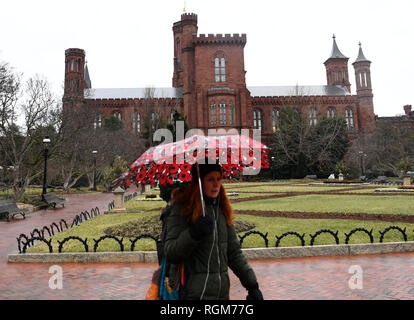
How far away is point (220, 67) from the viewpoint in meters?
47.6

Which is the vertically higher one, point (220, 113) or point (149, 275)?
point (220, 113)

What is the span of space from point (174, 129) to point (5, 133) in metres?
13.6

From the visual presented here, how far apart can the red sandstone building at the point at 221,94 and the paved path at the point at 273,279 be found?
32.8 meters

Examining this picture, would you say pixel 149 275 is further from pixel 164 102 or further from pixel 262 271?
pixel 164 102

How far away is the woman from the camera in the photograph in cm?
222

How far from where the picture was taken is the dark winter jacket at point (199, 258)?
2.22 metres

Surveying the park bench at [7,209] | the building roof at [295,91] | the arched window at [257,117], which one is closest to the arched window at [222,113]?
the arched window at [257,117]

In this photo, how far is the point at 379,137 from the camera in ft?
153

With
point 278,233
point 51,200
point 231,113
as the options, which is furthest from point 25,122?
point 231,113

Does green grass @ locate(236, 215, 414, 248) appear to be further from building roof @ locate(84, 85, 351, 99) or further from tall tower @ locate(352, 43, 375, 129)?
tall tower @ locate(352, 43, 375, 129)

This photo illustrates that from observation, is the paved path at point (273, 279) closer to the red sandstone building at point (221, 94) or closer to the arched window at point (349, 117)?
the red sandstone building at point (221, 94)

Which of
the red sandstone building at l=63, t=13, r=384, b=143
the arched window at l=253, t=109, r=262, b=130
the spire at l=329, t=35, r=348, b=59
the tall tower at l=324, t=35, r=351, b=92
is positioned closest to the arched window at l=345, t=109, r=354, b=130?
the red sandstone building at l=63, t=13, r=384, b=143
